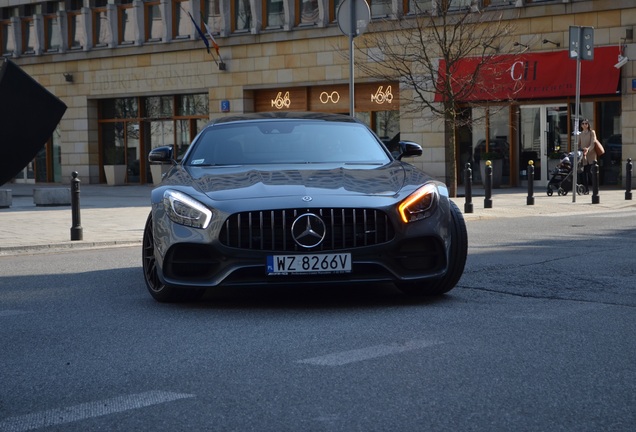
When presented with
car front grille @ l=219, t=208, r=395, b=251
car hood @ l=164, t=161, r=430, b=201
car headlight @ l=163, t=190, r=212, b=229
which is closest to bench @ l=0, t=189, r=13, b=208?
car hood @ l=164, t=161, r=430, b=201

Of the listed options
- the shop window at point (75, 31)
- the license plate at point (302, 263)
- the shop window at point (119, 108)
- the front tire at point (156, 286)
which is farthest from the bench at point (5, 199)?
the license plate at point (302, 263)

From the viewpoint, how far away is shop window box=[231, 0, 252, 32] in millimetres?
35938

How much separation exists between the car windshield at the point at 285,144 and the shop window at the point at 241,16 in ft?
88.4

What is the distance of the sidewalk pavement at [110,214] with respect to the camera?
14.8 m

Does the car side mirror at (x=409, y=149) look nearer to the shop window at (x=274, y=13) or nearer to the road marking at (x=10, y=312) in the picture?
the road marking at (x=10, y=312)

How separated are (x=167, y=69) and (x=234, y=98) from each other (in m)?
3.15

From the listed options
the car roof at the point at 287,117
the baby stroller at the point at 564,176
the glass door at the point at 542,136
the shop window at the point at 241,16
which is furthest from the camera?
the shop window at the point at 241,16

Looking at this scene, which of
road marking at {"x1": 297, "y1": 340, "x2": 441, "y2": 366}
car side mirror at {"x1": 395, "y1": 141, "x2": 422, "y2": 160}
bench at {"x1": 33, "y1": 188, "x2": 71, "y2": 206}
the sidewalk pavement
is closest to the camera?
road marking at {"x1": 297, "y1": 340, "x2": 441, "y2": 366}

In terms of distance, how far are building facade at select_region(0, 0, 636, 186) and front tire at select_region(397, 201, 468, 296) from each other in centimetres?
1595

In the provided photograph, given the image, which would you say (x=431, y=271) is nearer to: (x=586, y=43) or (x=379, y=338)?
(x=379, y=338)

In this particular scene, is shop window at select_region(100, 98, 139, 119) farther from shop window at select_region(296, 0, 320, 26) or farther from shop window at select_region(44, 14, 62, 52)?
shop window at select_region(296, 0, 320, 26)

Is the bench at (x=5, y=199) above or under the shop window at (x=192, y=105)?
under

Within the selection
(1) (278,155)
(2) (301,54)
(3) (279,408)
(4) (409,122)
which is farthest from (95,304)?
(2) (301,54)

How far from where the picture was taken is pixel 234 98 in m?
36.0
